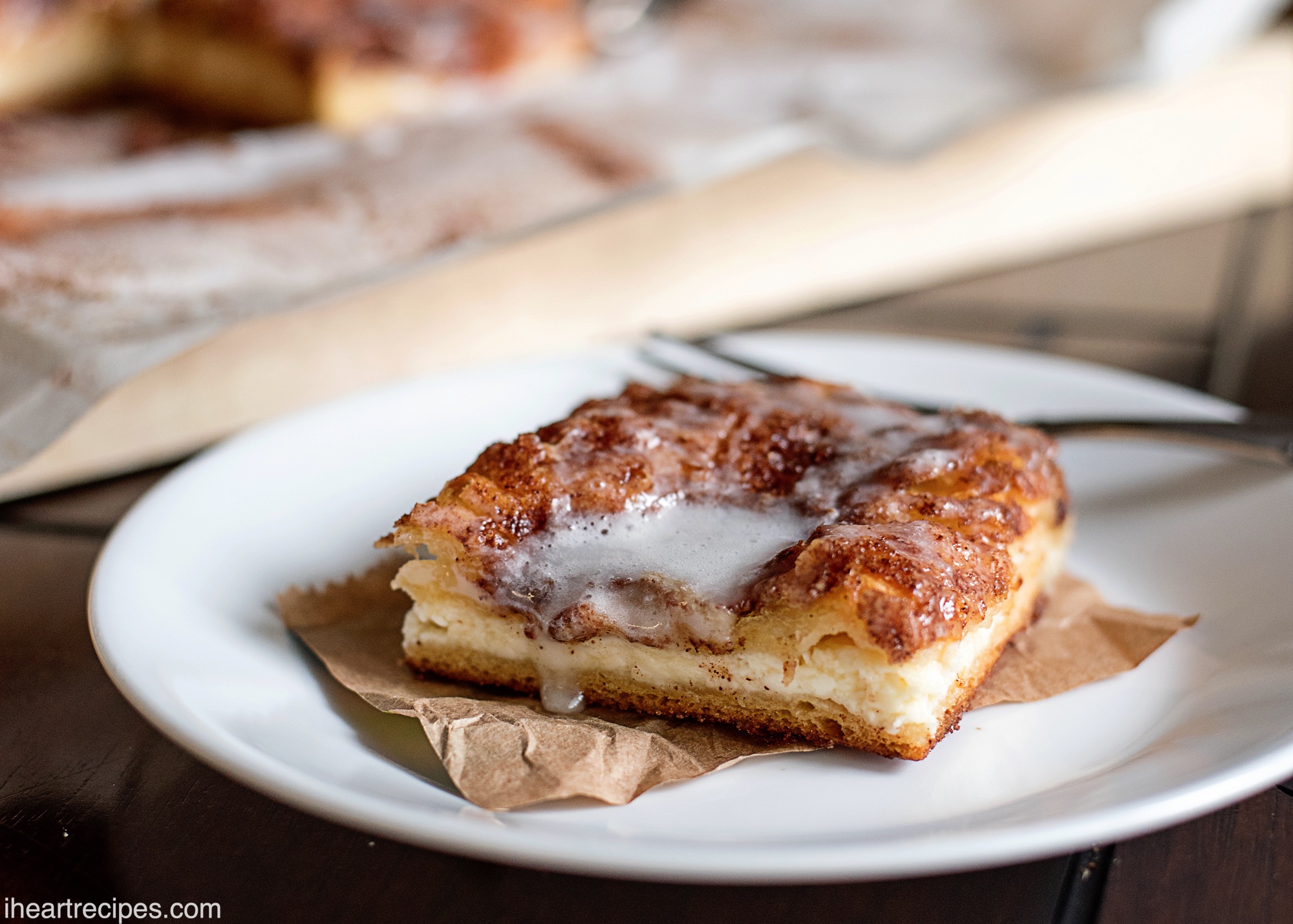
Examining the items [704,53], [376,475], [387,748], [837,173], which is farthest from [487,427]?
[704,53]

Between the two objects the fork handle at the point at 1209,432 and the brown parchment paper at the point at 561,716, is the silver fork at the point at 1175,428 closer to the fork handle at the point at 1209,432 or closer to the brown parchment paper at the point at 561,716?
the fork handle at the point at 1209,432

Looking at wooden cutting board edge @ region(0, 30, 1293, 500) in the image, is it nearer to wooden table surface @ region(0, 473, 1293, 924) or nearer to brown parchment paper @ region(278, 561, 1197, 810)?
brown parchment paper @ region(278, 561, 1197, 810)

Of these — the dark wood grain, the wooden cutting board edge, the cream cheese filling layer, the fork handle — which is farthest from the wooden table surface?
the wooden cutting board edge

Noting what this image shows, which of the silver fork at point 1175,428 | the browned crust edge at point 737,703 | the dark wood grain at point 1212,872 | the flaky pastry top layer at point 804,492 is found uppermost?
the flaky pastry top layer at point 804,492

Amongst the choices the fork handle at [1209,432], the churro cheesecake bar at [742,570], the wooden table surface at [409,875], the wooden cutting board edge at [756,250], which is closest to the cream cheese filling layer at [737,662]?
the churro cheesecake bar at [742,570]

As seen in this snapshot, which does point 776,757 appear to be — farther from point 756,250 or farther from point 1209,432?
point 756,250

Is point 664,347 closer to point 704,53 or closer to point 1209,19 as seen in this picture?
point 704,53
